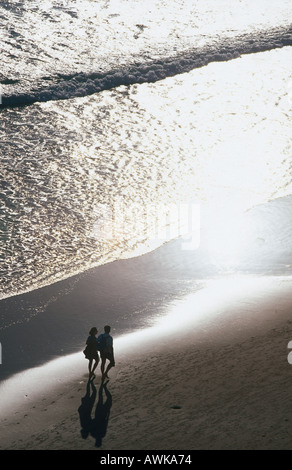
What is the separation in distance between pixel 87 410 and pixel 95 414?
8.6 inches

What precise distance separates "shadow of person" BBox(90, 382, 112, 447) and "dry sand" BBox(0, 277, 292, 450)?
0.24ft

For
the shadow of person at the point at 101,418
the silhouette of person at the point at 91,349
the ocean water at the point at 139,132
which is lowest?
the shadow of person at the point at 101,418

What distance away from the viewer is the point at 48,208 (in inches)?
883

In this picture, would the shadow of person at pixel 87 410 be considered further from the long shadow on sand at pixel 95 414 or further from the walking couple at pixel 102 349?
the walking couple at pixel 102 349

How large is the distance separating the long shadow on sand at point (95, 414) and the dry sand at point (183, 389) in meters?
0.08

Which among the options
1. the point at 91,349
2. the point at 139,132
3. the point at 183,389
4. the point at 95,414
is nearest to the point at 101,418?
the point at 95,414

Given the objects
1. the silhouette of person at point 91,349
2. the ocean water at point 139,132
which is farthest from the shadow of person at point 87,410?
the ocean water at point 139,132

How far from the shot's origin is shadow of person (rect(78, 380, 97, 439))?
1011 centimetres

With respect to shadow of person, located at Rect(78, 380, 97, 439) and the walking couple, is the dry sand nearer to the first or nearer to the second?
shadow of person, located at Rect(78, 380, 97, 439)

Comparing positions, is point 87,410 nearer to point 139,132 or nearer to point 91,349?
point 91,349

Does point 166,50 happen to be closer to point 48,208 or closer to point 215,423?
point 48,208

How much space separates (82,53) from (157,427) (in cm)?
2706

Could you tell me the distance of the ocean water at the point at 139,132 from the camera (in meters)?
20.5

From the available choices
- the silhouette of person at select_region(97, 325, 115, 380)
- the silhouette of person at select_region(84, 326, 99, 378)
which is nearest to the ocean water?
the silhouette of person at select_region(84, 326, 99, 378)
